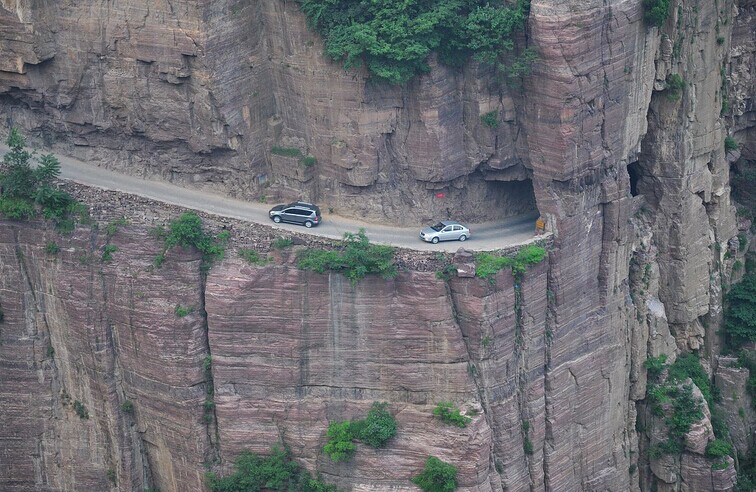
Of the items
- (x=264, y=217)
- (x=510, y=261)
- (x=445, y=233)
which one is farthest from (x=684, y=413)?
(x=264, y=217)

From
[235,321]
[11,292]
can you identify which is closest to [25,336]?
[11,292]

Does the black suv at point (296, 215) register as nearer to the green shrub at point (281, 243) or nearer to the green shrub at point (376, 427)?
the green shrub at point (281, 243)

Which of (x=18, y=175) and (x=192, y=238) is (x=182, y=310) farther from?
(x=18, y=175)

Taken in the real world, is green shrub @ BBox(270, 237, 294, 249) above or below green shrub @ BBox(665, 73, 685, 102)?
below

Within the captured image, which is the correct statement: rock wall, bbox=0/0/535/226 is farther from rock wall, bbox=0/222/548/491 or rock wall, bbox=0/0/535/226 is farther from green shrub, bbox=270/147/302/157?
rock wall, bbox=0/222/548/491

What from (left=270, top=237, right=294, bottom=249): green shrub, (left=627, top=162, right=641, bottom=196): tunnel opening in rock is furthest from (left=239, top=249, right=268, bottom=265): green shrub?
(left=627, top=162, right=641, bottom=196): tunnel opening in rock

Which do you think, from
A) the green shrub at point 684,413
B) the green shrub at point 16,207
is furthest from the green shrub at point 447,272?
the green shrub at point 16,207
